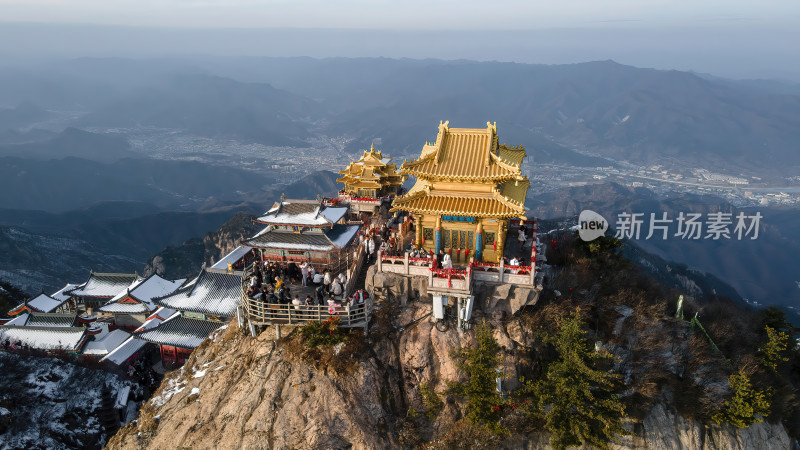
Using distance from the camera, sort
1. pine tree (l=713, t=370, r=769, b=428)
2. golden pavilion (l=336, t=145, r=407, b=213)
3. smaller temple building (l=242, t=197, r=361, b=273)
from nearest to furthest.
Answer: pine tree (l=713, t=370, r=769, b=428)
smaller temple building (l=242, t=197, r=361, b=273)
golden pavilion (l=336, t=145, r=407, b=213)

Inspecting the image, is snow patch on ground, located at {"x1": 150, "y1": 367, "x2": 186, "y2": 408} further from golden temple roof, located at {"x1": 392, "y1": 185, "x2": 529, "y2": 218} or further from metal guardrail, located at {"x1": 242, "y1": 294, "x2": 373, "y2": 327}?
golden temple roof, located at {"x1": 392, "y1": 185, "x2": 529, "y2": 218}

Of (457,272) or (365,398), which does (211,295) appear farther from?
(457,272)

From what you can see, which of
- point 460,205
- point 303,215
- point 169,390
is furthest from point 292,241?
point 460,205

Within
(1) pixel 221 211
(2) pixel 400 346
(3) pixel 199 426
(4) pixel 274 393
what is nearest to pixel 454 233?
(2) pixel 400 346

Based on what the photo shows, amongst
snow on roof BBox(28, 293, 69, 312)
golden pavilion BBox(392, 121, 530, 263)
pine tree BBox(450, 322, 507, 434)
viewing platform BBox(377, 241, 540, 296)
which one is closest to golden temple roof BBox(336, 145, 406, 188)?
golden pavilion BBox(392, 121, 530, 263)

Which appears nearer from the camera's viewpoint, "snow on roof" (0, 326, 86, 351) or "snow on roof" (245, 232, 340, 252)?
"snow on roof" (245, 232, 340, 252)
